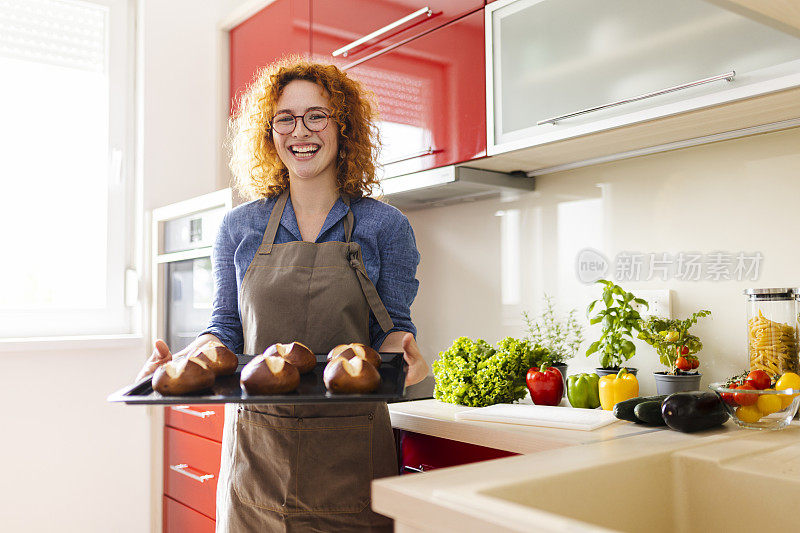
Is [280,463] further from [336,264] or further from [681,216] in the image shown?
[681,216]

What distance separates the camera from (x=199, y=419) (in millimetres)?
2236

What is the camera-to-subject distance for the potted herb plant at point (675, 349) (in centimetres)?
152

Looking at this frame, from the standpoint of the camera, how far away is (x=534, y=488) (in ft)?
2.64

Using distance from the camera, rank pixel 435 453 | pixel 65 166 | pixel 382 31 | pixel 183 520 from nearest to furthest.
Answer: pixel 435 453 < pixel 382 31 < pixel 183 520 < pixel 65 166

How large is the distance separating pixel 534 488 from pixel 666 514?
28 cm

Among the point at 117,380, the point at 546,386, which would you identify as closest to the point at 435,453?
the point at 546,386

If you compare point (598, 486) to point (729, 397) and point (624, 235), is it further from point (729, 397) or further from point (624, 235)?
point (624, 235)

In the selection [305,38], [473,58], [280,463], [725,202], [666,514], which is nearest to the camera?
[666,514]

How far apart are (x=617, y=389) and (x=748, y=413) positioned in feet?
1.13

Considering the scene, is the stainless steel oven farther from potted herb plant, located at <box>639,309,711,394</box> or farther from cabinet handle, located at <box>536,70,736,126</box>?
potted herb plant, located at <box>639,309,711,394</box>

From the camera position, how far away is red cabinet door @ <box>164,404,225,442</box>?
211 centimetres

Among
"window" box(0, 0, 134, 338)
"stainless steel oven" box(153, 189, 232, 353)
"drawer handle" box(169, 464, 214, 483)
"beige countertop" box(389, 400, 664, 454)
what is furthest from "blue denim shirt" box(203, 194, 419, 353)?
"window" box(0, 0, 134, 338)

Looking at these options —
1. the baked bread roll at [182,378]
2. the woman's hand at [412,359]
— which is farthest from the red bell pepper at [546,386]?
the baked bread roll at [182,378]

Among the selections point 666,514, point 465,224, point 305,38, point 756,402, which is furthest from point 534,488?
point 305,38
